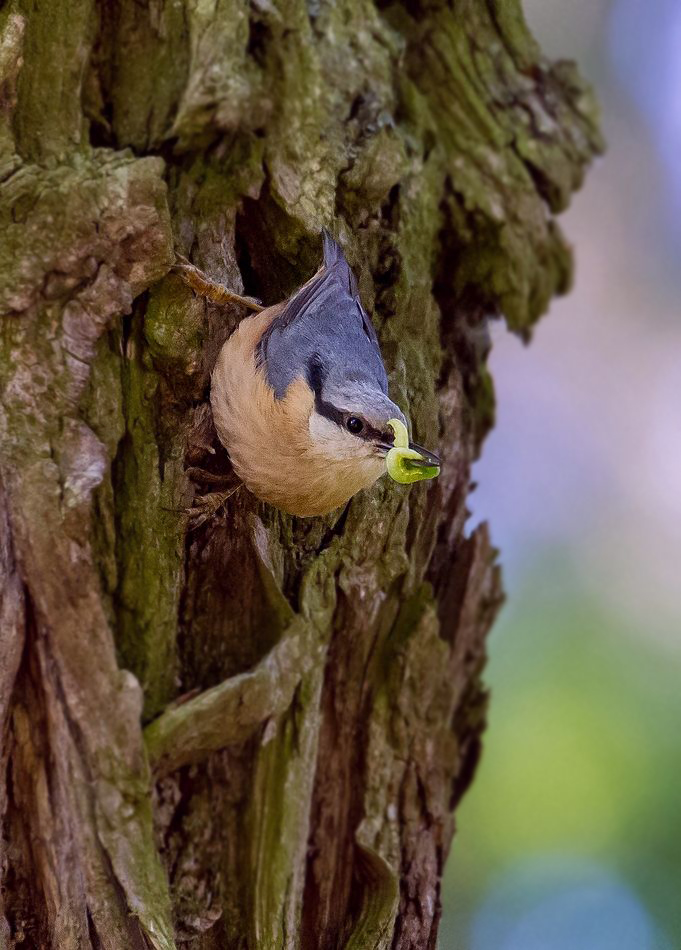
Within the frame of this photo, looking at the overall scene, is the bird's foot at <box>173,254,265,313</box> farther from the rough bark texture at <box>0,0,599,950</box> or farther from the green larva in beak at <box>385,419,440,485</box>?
the green larva in beak at <box>385,419,440,485</box>

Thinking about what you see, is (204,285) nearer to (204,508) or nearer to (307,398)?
(307,398)

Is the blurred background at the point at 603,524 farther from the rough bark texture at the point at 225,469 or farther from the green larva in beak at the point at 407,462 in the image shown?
the green larva in beak at the point at 407,462

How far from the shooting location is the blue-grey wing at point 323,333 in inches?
65.1

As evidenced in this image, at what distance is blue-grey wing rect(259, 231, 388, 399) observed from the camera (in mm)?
1652

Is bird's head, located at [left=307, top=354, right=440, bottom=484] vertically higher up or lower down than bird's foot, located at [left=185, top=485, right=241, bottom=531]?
higher up

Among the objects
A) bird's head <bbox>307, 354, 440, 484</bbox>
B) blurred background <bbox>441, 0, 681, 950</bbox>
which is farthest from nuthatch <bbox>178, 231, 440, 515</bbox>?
blurred background <bbox>441, 0, 681, 950</bbox>

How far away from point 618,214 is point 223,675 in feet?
5.08

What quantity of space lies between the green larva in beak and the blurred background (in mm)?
654

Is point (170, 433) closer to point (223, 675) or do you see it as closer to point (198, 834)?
point (223, 675)

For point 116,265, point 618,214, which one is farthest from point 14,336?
point 618,214

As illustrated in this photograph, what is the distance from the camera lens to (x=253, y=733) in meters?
1.61

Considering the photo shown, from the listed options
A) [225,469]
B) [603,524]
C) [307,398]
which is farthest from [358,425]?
[603,524]

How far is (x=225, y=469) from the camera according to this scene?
5.53 ft

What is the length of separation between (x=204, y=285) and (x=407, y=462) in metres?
0.51
